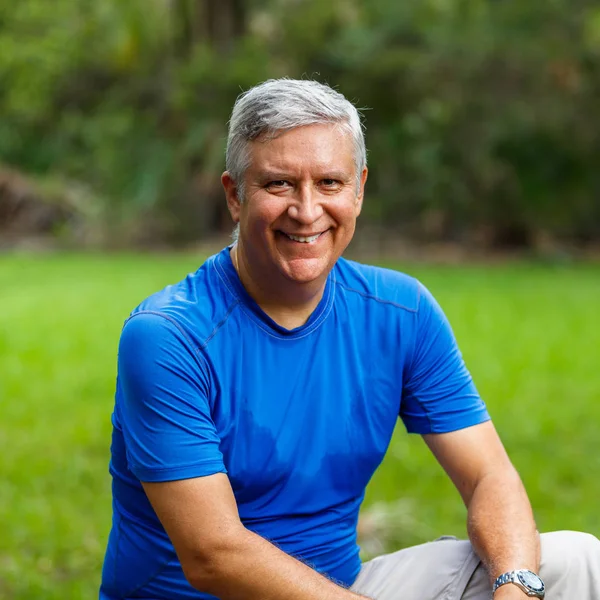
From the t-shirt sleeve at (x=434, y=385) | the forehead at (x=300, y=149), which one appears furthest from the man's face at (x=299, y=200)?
the t-shirt sleeve at (x=434, y=385)

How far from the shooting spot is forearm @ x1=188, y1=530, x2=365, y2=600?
2180 mm

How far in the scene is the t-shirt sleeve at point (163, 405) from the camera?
219 centimetres

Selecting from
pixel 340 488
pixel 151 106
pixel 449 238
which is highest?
pixel 151 106

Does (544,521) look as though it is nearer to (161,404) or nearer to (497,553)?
(497,553)

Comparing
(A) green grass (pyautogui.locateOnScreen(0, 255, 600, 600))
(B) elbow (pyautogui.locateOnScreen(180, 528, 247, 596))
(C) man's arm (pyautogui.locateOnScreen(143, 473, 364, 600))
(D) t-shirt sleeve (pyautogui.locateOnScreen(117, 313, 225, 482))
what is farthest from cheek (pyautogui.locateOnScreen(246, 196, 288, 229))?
(A) green grass (pyautogui.locateOnScreen(0, 255, 600, 600))

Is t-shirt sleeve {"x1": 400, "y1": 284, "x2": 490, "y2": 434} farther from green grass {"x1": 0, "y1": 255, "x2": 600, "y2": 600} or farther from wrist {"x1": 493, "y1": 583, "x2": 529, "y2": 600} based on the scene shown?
green grass {"x1": 0, "y1": 255, "x2": 600, "y2": 600}

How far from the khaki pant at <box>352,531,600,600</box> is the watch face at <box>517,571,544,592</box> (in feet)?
0.34

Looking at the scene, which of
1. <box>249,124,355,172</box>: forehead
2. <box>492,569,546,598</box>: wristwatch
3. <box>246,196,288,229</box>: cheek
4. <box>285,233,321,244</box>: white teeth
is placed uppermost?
<box>249,124,355,172</box>: forehead

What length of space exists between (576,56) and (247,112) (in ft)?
50.9

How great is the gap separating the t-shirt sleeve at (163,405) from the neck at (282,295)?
0.90ft

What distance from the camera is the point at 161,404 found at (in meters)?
2.21

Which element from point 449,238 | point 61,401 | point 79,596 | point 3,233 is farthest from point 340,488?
point 3,233

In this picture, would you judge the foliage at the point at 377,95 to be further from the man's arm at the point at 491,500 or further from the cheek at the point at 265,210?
the cheek at the point at 265,210

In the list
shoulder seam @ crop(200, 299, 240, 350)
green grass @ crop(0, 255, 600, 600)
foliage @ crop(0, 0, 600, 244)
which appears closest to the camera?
shoulder seam @ crop(200, 299, 240, 350)
